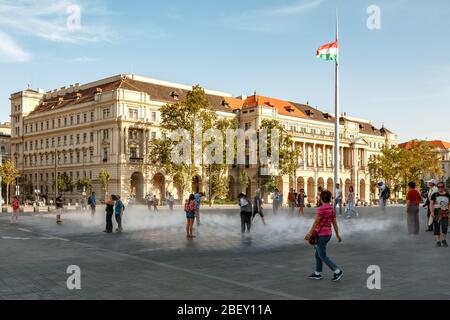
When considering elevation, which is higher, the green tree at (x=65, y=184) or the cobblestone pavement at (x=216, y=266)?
the green tree at (x=65, y=184)

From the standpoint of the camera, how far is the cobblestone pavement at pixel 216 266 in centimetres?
874

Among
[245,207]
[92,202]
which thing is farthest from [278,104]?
[245,207]

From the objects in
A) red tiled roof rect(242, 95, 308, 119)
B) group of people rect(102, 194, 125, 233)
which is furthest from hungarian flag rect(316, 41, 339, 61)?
red tiled roof rect(242, 95, 308, 119)

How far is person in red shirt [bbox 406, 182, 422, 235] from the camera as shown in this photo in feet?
62.2

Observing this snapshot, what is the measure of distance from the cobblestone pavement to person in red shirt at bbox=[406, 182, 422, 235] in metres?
0.71

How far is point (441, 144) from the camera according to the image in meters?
172

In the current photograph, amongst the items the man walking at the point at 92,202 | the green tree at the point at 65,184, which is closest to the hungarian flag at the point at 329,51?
the man walking at the point at 92,202

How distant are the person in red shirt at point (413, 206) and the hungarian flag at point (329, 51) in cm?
1045

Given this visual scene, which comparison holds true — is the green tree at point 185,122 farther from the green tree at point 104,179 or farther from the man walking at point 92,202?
the man walking at point 92,202

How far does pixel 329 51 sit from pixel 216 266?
1865 centimetres

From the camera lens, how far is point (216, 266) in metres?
11.9

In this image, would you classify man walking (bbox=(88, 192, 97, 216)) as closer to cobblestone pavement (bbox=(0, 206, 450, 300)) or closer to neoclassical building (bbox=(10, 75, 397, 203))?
cobblestone pavement (bbox=(0, 206, 450, 300))

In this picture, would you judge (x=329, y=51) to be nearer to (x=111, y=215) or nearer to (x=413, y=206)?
(x=413, y=206)
